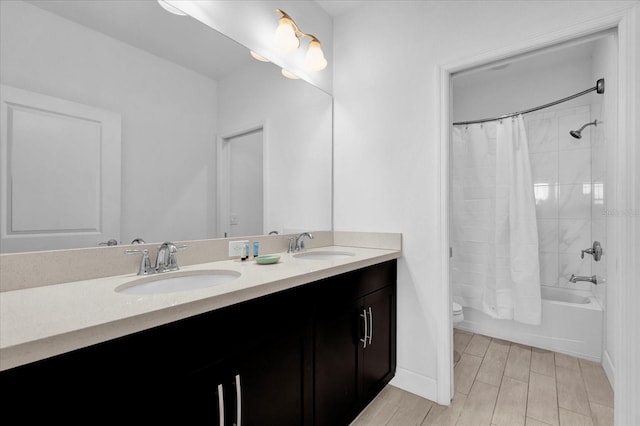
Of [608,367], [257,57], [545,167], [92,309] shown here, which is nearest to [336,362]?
[92,309]

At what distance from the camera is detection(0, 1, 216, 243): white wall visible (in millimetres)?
1003

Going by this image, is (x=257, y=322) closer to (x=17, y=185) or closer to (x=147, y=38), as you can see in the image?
(x=17, y=185)

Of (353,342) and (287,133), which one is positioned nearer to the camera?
(353,342)

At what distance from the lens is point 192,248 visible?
4.68 ft

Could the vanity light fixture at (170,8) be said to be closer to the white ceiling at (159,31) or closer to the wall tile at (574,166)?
the white ceiling at (159,31)

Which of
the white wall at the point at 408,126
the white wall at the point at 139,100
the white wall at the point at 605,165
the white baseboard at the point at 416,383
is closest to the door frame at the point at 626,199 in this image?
the white wall at the point at 605,165

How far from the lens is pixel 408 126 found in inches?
74.8

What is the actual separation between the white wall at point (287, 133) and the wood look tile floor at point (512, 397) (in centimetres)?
121

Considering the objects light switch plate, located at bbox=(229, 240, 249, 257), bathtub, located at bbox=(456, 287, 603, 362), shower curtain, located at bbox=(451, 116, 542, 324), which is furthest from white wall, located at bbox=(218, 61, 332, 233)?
bathtub, located at bbox=(456, 287, 603, 362)

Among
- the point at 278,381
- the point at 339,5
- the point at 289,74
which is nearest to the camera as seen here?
the point at 278,381

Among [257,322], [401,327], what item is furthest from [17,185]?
[401,327]

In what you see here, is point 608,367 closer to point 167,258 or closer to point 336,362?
point 336,362

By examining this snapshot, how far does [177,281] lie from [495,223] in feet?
8.60

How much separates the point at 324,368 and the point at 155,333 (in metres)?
0.81
